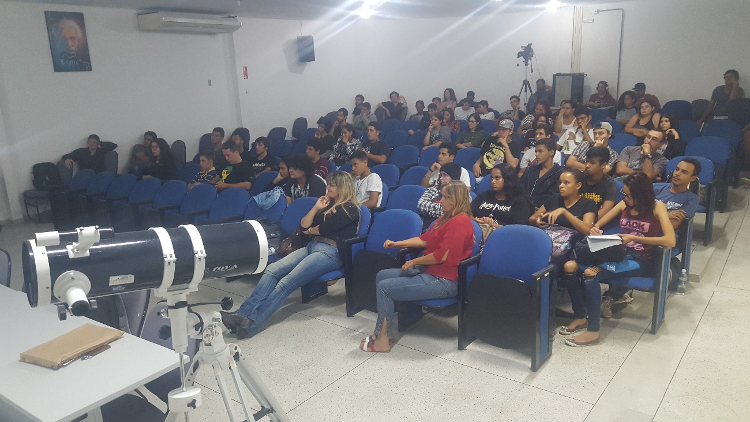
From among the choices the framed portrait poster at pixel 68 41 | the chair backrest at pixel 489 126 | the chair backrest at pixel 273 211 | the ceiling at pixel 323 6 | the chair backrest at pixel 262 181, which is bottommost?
the chair backrest at pixel 273 211

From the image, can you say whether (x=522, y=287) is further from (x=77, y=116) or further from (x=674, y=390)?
(x=77, y=116)

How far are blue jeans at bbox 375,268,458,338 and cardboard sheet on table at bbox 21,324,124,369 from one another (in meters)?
1.55

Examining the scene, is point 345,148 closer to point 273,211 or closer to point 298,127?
point 273,211

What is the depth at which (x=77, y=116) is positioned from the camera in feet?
25.5

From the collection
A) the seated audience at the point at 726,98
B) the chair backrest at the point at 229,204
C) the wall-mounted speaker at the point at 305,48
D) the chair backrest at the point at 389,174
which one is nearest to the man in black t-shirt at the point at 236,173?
the chair backrest at the point at 229,204

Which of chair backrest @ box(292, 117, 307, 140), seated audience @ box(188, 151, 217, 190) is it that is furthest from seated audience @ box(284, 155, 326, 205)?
chair backrest @ box(292, 117, 307, 140)

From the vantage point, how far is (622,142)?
19.8ft

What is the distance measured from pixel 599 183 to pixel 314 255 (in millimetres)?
2082

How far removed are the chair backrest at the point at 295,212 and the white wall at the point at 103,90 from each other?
16.6ft

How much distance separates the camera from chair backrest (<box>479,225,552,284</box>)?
3076 millimetres

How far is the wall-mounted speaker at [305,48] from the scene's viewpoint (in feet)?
33.6

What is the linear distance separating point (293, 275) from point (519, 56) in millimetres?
8056

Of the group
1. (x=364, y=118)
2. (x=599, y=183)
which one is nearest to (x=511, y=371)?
(x=599, y=183)

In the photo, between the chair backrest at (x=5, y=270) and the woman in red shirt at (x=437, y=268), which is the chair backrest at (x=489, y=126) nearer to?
the woman in red shirt at (x=437, y=268)
